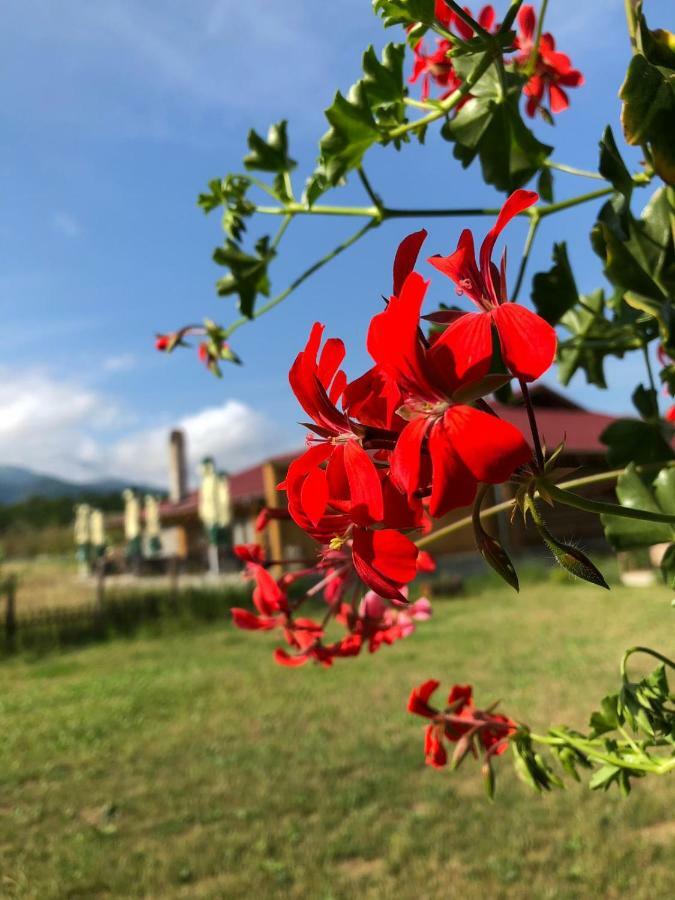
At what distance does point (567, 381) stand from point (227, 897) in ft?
7.49

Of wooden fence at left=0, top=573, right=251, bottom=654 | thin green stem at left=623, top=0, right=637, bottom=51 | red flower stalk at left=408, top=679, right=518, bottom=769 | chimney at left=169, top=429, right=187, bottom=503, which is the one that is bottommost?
wooden fence at left=0, top=573, right=251, bottom=654

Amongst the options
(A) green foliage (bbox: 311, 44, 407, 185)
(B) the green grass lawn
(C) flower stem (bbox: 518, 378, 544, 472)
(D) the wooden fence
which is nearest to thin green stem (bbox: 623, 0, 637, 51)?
(A) green foliage (bbox: 311, 44, 407, 185)

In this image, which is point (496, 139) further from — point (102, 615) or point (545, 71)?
point (102, 615)

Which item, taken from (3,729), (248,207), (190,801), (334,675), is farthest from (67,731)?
(248,207)

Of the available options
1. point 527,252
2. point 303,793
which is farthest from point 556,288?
point 303,793

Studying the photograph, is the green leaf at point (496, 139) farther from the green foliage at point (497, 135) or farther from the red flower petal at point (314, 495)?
the red flower petal at point (314, 495)

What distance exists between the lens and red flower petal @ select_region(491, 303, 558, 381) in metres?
0.29

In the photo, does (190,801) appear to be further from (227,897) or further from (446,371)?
(446,371)

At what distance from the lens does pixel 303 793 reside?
355 cm

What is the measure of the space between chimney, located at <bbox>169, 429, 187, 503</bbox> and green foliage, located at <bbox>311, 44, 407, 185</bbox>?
20.2 meters

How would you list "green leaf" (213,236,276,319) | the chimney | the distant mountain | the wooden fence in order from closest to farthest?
"green leaf" (213,236,276,319) → the wooden fence → the chimney → the distant mountain

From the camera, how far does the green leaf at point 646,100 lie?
528mm

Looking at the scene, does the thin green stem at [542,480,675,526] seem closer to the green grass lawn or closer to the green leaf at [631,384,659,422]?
the green leaf at [631,384,659,422]

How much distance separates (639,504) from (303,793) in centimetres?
324
